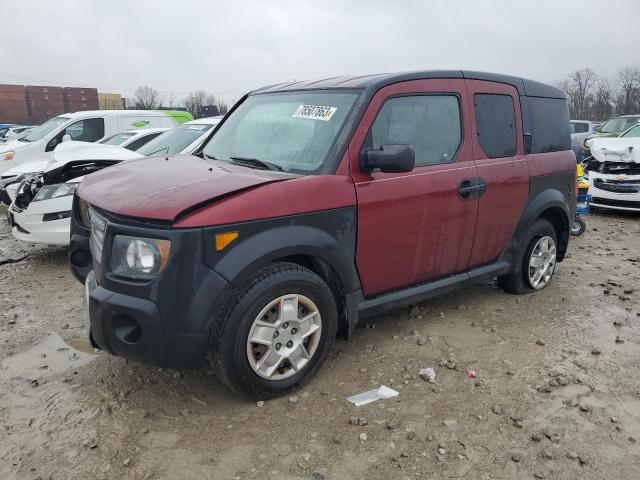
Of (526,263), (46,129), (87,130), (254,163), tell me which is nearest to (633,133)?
(526,263)

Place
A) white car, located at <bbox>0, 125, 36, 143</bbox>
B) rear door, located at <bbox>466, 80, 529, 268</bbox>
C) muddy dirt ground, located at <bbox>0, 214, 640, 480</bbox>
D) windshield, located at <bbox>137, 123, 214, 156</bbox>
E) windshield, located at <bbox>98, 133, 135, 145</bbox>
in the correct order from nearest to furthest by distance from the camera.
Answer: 1. muddy dirt ground, located at <bbox>0, 214, 640, 480</bbox>
2. rear door, located at <bbox>466, 80, 529, 268</bbox>
3. windshield, located at <bbox>137, 123, 214, 156</bbox>
4. windshield, located at <bbox>98, 133, 135, 145</bbox>
5. white car, located at <bbox>0, 125, 36, 143</bbox>

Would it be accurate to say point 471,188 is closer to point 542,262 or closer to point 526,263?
point 526,263

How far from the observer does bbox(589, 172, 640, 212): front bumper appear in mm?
8961

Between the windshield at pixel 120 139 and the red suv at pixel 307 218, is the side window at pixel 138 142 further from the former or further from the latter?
the red suv at pixel 307 218

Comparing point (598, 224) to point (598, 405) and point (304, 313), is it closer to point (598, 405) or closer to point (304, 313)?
point (598, 405)

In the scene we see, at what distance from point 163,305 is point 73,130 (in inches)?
365

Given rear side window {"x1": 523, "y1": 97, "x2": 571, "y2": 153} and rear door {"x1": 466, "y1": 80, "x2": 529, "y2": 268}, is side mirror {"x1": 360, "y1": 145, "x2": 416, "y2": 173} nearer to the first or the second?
rear door {"x1": 466, "y1": 80, "x2": 529, "y2": 268}

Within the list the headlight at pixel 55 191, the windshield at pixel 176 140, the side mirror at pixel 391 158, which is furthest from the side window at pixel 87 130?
the side mirror at pixel 391 158

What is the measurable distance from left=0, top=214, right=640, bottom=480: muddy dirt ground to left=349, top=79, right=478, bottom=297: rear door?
0.59 meters

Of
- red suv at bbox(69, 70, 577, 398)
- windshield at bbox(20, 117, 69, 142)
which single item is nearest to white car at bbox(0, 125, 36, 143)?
windshield at bbox(20, 117, 69, 142)

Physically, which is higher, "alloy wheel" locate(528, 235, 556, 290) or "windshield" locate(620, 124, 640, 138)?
"windshield" locate(620, 124, 640, 138)

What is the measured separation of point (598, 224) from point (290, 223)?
24.4ft

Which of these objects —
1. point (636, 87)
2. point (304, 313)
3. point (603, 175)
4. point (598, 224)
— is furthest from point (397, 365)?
point (636, 87)

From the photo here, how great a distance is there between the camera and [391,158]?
316 centimetres
